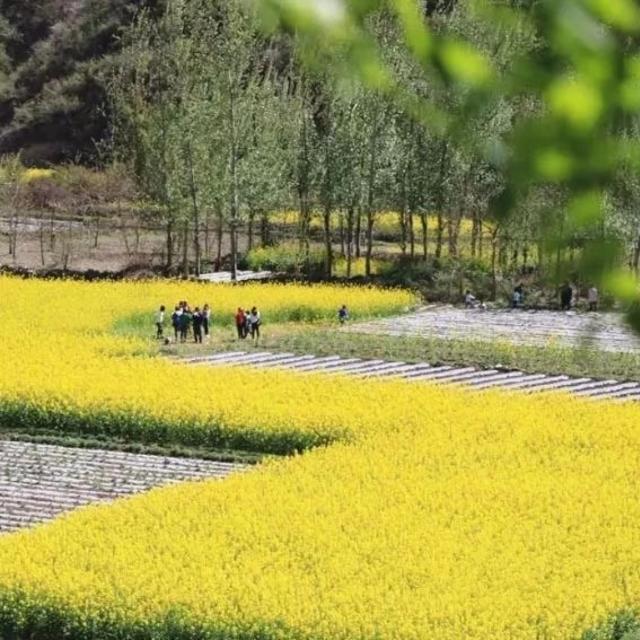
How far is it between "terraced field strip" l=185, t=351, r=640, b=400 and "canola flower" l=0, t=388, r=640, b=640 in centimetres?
584

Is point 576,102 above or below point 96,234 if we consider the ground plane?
above

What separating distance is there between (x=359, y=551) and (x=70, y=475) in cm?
536

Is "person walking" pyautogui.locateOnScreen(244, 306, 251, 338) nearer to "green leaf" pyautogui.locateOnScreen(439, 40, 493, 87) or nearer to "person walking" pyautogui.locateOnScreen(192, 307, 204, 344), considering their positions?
"person walking" pyautogui.locateOnScreen(192, 307, 204, 344)

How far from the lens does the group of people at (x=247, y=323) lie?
25797mm

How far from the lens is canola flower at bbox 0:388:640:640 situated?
30.2 ft

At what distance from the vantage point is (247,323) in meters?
26.1

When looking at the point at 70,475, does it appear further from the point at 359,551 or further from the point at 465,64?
the point at 465,64

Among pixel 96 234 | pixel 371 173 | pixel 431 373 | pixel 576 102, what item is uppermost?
pixel 371 173

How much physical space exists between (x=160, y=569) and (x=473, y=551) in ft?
7.53

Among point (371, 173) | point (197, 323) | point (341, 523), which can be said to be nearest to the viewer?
point (341, 523)

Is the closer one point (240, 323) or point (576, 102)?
point (576, 102)

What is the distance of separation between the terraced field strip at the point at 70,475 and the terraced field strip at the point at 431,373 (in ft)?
19.3

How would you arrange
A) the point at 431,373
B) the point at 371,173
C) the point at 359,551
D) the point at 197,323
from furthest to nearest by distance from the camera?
the point at 371,173
the point at 197,323
the point at 431,373
the point at 359,551

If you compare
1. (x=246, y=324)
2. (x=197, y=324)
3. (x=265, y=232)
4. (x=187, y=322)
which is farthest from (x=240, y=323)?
(x=265, y=232)
